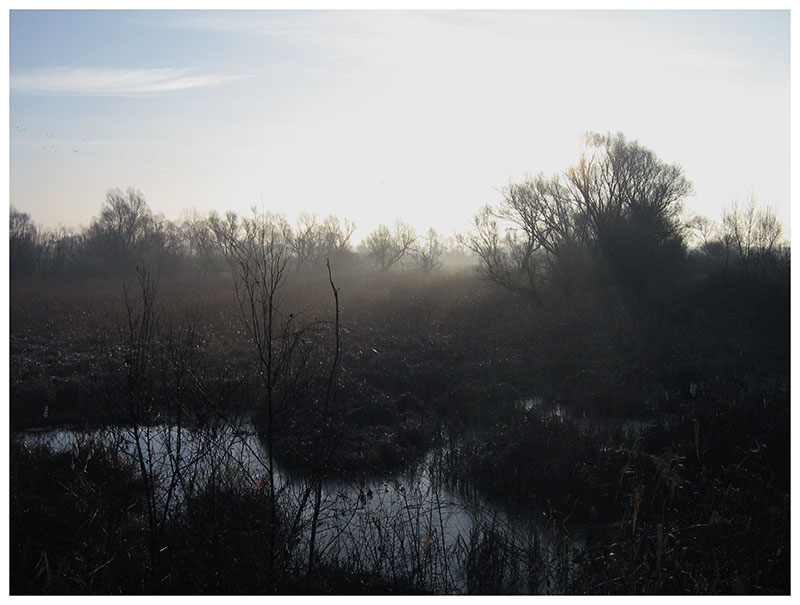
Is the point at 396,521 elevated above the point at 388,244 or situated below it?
below

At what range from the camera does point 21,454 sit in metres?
7.89

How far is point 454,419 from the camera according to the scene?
1162cm

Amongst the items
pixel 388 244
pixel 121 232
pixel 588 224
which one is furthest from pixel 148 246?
pixel 588 224

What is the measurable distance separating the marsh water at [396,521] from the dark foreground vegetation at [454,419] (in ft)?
0.18

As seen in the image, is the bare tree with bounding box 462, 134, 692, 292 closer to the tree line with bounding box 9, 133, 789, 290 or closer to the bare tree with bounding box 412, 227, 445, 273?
the tree line with bounding box 9, 133, 789, 290

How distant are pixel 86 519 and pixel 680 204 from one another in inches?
1043

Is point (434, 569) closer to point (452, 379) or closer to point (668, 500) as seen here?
point (668, 500)

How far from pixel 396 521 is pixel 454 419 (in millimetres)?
5424

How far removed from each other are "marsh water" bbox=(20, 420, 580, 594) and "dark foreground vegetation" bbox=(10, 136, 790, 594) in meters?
0.05

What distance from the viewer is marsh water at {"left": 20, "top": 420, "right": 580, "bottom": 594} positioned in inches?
211

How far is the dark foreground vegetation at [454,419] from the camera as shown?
17.0 feet

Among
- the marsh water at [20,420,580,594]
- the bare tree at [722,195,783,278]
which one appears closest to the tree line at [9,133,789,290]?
the bare tree at [722,195,783,278]

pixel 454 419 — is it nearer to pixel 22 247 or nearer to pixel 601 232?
pixel 601 232

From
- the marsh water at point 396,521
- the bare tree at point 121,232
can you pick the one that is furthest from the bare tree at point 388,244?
the marsh water at point 396,521
